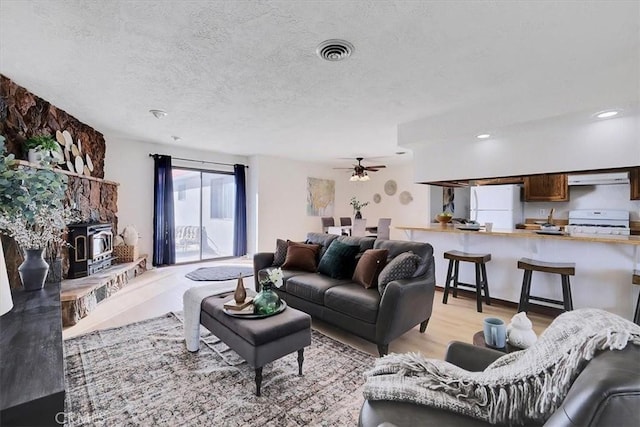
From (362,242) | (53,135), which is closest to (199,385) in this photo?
(362,242)

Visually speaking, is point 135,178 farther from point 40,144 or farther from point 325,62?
point 325,62

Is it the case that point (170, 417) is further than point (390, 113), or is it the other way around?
point (390, 113)

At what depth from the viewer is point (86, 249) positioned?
3.82 m

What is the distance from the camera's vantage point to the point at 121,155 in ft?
17.3

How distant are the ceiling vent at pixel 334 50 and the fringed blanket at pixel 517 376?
2101 millimetres

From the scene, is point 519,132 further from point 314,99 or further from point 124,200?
point 124,200

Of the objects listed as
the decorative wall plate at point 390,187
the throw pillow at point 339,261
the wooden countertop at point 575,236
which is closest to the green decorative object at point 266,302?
the throw pillow at point 339,261

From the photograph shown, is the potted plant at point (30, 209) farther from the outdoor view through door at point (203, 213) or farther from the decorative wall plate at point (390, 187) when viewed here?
the decorative wall plate at point (390, 187)

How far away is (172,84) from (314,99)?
148 cm

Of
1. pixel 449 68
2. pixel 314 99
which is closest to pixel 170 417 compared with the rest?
pixel 314 99

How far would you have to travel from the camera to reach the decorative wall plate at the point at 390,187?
8.23 metres

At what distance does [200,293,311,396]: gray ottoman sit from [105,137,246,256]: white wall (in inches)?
168

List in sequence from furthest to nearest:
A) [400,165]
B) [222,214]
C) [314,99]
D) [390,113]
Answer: [400,165] → [222,214] → [390,113] → [314,99]

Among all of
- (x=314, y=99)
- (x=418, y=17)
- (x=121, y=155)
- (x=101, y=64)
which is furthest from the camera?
(x=121, y=155)
